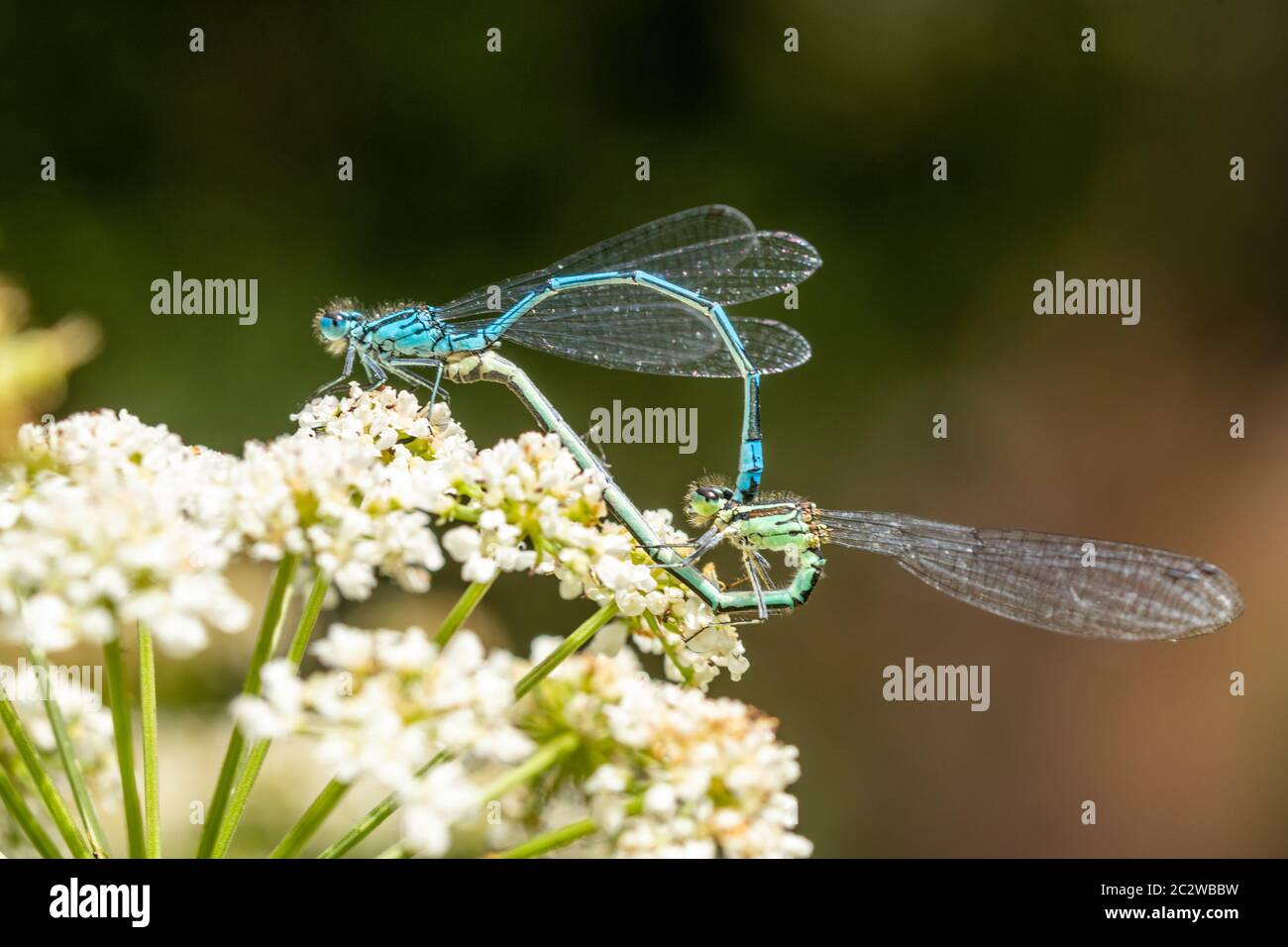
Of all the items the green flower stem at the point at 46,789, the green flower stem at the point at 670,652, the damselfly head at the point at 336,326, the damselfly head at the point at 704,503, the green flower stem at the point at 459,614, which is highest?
the damselfly head at the point at 336,326

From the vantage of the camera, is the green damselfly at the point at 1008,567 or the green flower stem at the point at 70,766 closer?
the green flower stem at the point at 70,766

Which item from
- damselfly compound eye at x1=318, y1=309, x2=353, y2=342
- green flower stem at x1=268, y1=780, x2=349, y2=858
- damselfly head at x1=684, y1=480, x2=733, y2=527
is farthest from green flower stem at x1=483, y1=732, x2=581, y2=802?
damselfly compound eye at x1=318, y1=309, x2=353, y2=342

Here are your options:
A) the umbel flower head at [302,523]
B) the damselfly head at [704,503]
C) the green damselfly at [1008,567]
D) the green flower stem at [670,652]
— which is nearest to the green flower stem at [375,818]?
the umbel flower head at [302,523]

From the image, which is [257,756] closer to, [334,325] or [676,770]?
[676,770]

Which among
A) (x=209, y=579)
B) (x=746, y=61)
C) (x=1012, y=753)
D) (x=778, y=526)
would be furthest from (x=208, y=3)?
(x=1012, y=753)

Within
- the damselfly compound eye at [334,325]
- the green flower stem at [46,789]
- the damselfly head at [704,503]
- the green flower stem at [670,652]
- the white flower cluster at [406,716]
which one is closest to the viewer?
the white flower cluster at [406,716]

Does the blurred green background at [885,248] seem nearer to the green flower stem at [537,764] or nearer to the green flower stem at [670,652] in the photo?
the green flower stem at [670,652]
